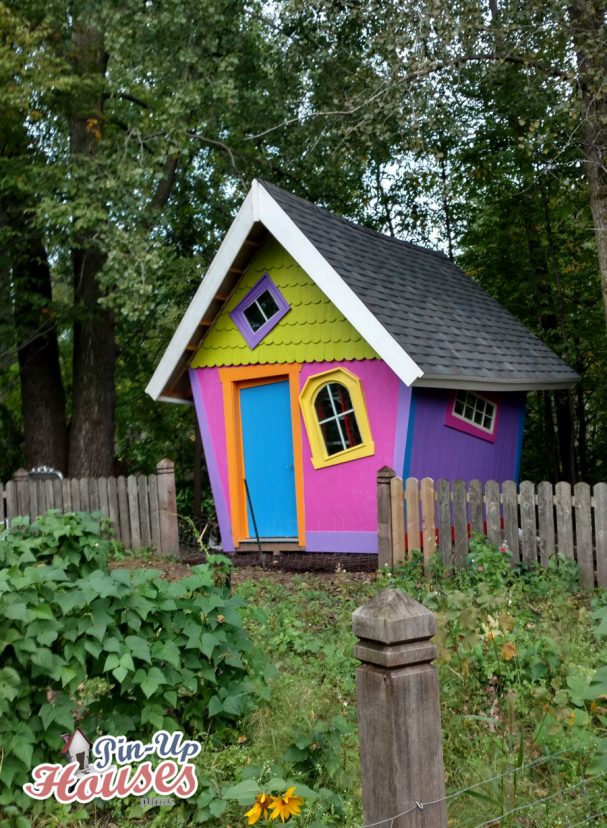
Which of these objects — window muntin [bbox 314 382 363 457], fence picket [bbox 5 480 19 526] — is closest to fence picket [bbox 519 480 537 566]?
window muntin [bbox 314 382 363 457]

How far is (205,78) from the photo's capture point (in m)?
14.2

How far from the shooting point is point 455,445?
11.3m

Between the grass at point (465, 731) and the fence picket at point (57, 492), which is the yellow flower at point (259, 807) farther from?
the fence picket at point (57, 492)

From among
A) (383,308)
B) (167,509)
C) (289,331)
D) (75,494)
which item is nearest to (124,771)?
(383,308)

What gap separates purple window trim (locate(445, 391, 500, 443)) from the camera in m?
11.1

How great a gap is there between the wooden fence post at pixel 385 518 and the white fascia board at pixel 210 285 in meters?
3.64

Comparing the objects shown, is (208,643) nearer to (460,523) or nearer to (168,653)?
(168,653)

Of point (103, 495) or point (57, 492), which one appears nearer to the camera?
point (103, 495)

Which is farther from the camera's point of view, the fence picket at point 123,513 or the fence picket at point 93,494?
the fence picket at point 93,494

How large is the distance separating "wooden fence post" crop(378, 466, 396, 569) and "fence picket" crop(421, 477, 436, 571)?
1.36ft

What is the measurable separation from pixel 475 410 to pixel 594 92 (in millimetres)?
4503

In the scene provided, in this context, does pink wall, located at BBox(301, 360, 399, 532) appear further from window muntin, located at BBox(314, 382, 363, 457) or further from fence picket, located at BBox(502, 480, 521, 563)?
fence picket, located at BBox(502, 480, 521, 563)

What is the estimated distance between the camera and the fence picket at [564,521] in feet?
27.8

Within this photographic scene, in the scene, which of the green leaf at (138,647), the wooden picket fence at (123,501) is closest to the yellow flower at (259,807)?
the green leaf at (138,647)
